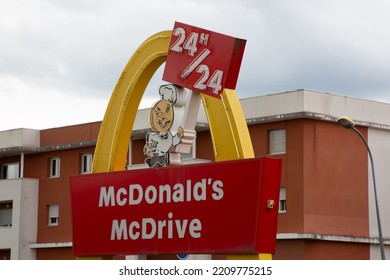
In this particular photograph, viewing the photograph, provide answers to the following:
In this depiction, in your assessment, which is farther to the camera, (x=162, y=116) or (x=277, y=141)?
(x=277, y=141)

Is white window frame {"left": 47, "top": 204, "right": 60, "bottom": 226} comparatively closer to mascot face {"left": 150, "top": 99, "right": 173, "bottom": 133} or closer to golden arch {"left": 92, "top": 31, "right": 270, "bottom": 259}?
golden arch {"left": 92, "top": 31, "right": 270, "bottom": 259}

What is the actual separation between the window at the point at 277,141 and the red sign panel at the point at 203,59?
61.2ft

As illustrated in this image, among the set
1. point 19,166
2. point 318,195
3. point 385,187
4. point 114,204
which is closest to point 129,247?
point 114,204

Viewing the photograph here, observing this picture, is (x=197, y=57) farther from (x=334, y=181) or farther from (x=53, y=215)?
(x=53, y=215)

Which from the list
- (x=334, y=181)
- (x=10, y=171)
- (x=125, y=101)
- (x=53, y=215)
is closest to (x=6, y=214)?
(x=10, y=171)

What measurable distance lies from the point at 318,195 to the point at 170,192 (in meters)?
18.6

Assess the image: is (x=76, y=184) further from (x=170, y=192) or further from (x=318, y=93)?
(x=318, y=93)

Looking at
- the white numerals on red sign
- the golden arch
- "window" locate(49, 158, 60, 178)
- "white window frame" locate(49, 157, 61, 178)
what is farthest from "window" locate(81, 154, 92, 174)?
the white numerals on red sign

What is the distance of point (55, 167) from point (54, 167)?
0.28ft

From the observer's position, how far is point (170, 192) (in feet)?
71.1

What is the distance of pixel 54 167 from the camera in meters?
50.7

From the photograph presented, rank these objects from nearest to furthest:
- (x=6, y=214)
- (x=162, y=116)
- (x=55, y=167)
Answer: (x=162, y=116) → (x=55, y=167) → (x=6, y=214)
